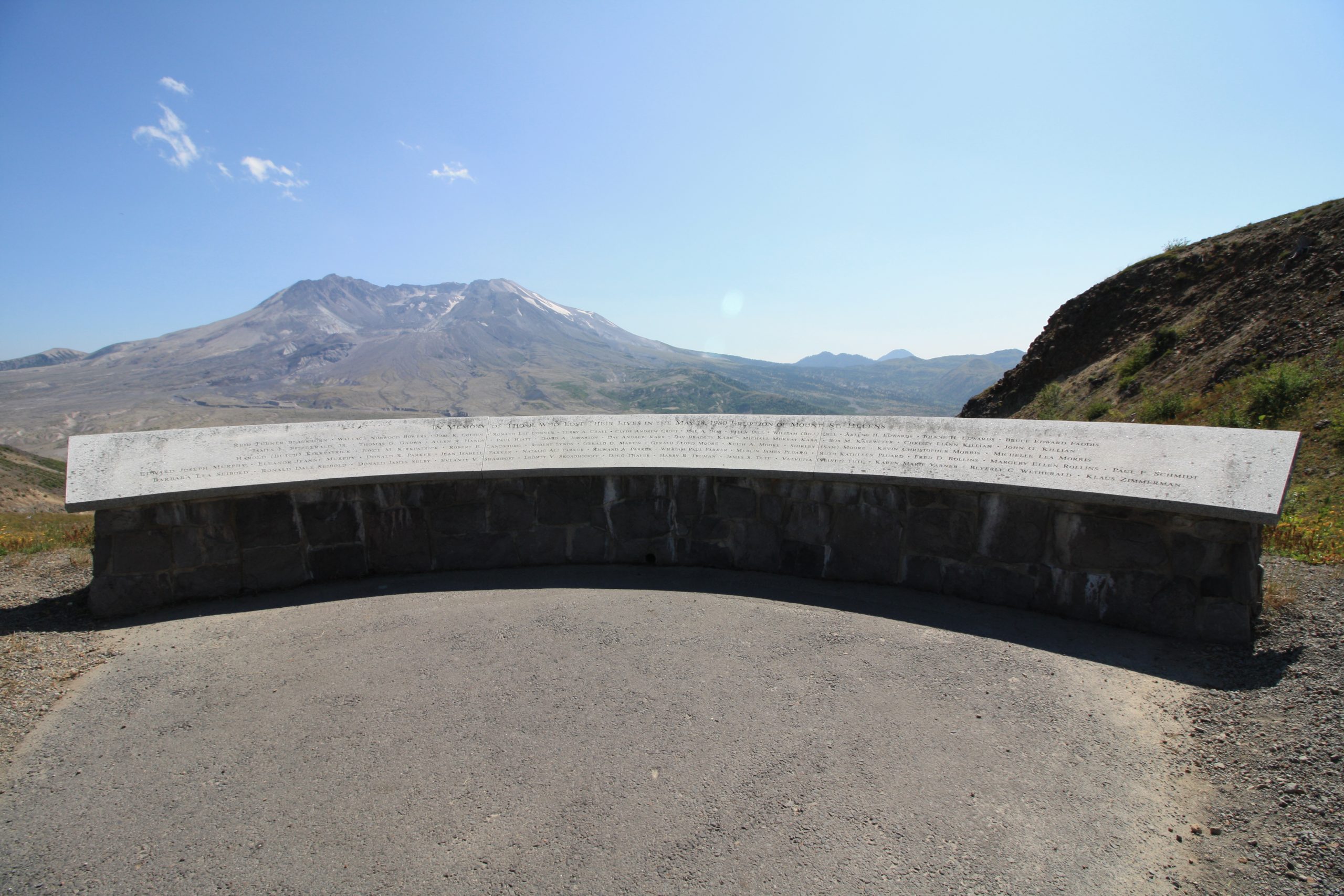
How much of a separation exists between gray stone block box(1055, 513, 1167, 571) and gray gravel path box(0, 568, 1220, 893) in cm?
44

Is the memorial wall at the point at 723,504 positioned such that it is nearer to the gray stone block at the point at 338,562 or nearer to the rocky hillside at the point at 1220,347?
the gray stone block at the point at 338,562

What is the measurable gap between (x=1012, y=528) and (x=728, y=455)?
2167mm

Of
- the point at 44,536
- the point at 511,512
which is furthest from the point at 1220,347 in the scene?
the point at 44,536

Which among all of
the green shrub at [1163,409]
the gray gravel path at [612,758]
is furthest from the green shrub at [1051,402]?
the gray gravel path at [612,758]

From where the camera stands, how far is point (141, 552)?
4.82 metres

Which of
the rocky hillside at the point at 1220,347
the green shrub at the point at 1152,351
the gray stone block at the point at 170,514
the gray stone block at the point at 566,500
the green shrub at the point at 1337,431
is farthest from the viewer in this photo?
the green shrub at the point at 1152,351

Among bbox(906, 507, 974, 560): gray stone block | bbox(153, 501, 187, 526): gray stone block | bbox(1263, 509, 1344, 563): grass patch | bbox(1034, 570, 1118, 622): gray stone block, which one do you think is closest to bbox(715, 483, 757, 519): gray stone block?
bbox(906, 507, 974, 560): gray stone block

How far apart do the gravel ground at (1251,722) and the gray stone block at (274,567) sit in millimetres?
930

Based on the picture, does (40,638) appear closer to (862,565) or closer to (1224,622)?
(862,565)

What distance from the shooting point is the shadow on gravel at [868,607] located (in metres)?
3.63

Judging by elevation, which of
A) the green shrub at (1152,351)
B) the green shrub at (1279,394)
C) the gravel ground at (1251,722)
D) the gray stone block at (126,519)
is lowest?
the gravel ground at (1251,722)

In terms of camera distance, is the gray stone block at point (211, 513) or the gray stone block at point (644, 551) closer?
the gray stone block at point (211, 513)

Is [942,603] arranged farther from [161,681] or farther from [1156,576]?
[161,681]

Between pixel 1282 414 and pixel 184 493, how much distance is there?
475 inches
